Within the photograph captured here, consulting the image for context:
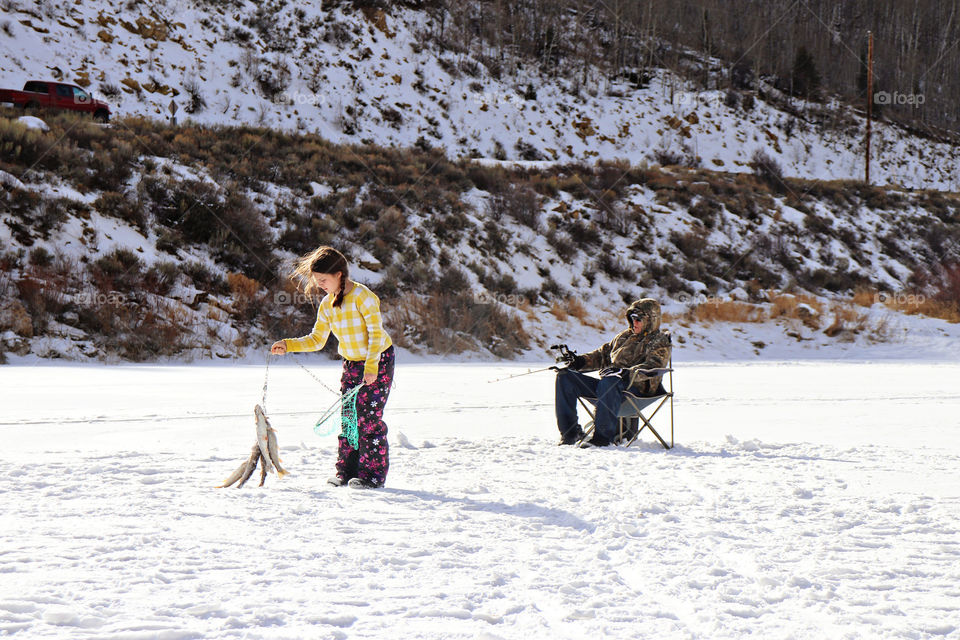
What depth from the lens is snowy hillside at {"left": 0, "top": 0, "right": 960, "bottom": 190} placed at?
96.4 ft

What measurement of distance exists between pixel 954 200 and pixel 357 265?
29292 mm

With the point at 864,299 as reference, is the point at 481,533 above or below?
below

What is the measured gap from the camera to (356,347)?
196 inches

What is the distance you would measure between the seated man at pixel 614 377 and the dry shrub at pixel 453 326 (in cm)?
925

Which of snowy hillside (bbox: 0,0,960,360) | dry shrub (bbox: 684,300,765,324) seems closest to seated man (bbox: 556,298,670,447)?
snowy hillside (bbox: 0,0,960,360)

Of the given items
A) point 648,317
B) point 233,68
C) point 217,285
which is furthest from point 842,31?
point 648,317

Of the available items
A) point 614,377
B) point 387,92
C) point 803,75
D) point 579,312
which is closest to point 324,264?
point 614,377

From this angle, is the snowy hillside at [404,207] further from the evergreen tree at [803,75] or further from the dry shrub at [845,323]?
the evergreen tree at [803,75]

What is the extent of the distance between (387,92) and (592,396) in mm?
30054

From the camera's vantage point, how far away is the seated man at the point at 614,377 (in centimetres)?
688

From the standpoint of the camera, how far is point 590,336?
1917 cm

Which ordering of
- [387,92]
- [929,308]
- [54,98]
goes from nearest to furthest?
1. [929,308]
2. [54,98]
3. [387,92]

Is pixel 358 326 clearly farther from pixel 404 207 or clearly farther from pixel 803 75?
pixel 803 75

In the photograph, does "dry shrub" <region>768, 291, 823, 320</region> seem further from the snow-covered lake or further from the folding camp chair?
the folding camp chair
